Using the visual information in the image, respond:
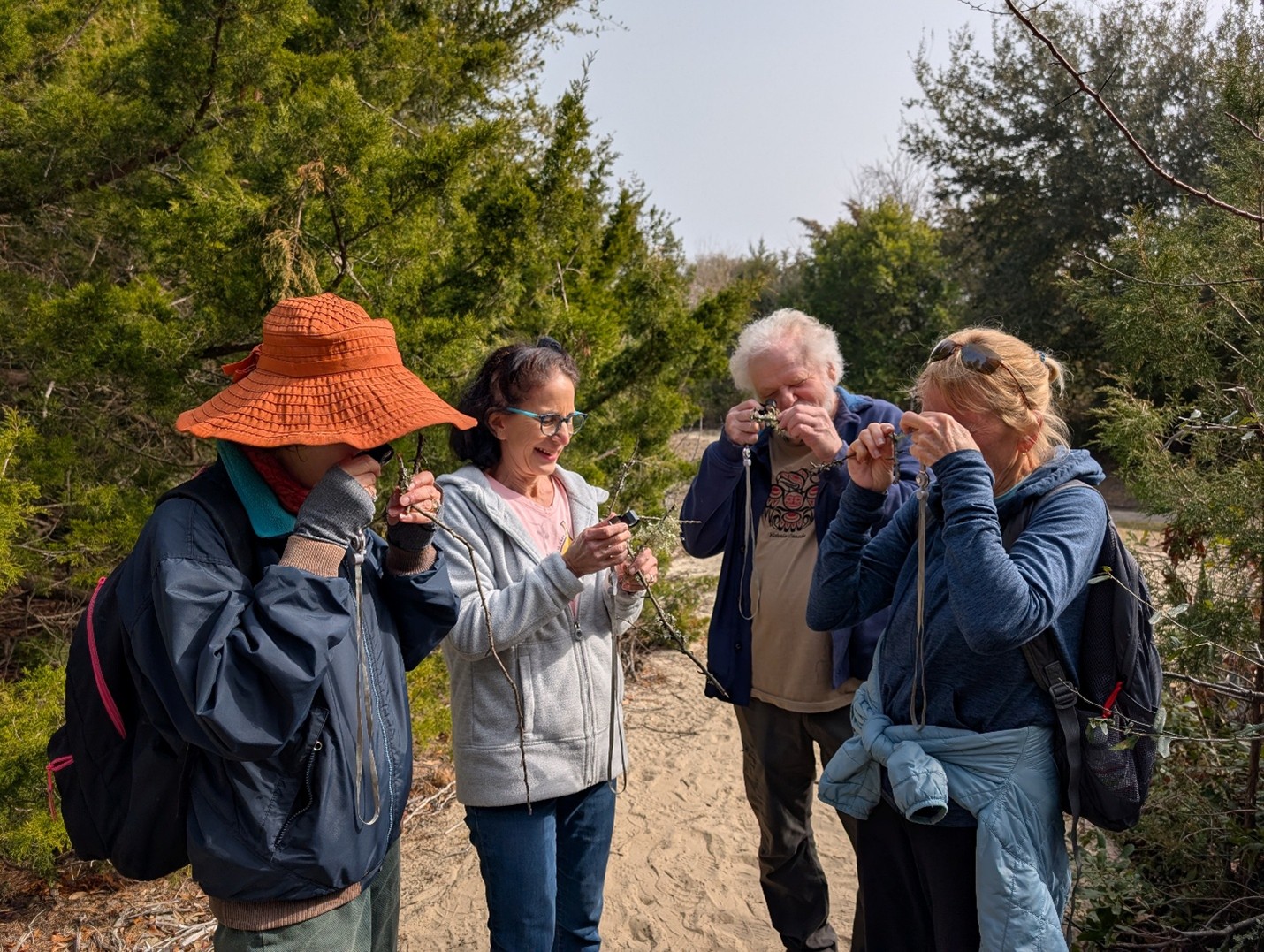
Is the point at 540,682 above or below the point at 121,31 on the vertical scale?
below

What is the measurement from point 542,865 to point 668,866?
1979mm

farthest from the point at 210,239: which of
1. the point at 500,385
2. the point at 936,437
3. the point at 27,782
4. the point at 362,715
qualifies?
the point at 936,437

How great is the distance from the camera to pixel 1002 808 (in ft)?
5.79

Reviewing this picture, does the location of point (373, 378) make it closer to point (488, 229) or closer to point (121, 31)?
point (488, 229)

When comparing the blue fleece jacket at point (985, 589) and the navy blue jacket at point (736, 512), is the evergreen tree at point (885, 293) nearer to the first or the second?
the navy blue jacket at point (736, 512)

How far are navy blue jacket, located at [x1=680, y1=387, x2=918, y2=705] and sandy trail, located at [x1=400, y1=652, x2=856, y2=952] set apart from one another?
1.15 meters

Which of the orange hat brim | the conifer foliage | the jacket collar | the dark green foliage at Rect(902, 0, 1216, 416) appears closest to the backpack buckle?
the orange hat brim

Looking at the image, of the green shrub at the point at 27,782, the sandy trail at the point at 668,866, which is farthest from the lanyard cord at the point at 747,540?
the green shrub at the point at 27,782

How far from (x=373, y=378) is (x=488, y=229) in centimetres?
235

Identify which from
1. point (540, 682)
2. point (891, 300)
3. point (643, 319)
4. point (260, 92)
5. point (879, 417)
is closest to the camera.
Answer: point (540, 682)

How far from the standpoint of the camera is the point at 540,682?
2176 mm

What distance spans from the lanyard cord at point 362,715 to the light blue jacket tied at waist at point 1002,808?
1031 mm

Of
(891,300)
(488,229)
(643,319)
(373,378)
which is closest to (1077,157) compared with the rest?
(891,300)

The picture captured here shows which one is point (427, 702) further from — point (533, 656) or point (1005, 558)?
point (1005, 558)
